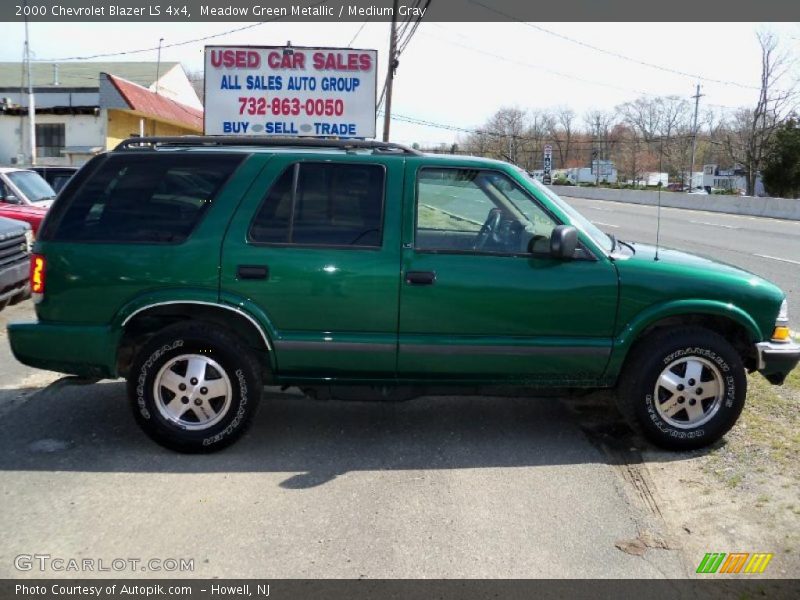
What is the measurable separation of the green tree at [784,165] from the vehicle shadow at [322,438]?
4258cm

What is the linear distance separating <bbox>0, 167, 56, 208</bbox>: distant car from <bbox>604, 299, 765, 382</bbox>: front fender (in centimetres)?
1034

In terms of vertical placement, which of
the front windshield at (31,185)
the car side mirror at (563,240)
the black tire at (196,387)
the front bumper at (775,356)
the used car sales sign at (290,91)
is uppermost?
the used car sales sign at (290,91)

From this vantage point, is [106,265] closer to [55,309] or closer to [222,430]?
[55,309]

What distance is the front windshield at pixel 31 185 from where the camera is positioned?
12.5m

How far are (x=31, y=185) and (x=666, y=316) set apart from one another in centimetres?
1145

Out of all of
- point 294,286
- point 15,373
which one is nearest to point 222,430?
point 294,286

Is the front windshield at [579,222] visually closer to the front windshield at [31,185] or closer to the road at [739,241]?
the road at [739,241]

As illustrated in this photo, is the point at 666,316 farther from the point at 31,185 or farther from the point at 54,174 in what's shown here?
the point at 54,174

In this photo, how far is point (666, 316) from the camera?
484 centimetres

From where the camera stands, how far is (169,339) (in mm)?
4723

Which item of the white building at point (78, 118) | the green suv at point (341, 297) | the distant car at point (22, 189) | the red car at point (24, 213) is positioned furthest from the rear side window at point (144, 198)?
the white building at point (78, 118)

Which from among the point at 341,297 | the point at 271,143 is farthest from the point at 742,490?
the point at 271,143

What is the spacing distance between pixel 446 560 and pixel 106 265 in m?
2.71

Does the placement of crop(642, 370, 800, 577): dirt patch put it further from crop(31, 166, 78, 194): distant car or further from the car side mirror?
crop(31, 166, 78, 194): distant car
